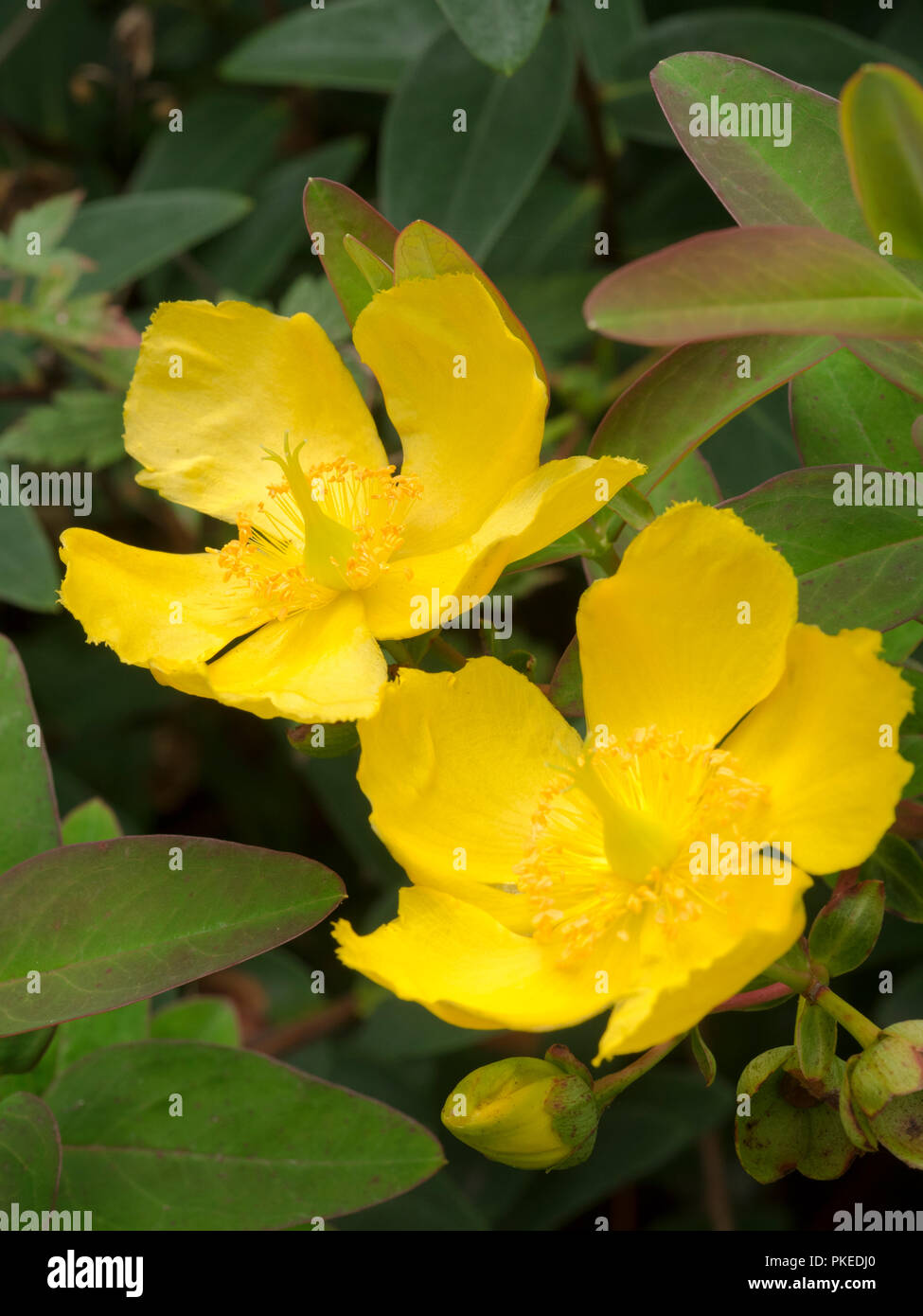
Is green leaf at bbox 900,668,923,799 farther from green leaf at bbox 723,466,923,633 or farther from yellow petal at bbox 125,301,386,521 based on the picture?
yellow petal at bbox 125,301,386,521

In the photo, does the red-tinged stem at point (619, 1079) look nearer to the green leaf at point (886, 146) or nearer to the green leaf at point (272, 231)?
the green leaf at point (886, 146)

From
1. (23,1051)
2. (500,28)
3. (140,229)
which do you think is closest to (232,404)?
→ (500,28)

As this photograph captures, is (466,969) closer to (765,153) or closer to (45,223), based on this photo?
(765,153)

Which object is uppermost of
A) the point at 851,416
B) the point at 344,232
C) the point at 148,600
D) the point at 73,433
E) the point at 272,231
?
the point at 272,231

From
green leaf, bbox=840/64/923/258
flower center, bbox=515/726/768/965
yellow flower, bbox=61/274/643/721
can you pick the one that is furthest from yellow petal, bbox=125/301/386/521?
green leaf, bbox=840/64/923/258

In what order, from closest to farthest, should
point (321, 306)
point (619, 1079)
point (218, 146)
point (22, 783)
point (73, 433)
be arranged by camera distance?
point (619, 1079), point (22, 783), point (321, 306), point (73, 433), point (218, 146)

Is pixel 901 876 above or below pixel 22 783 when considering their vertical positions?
below

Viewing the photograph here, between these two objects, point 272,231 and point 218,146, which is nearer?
point 272,231

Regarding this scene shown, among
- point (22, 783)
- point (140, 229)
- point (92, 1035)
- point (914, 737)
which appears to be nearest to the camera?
point (914, 737)
